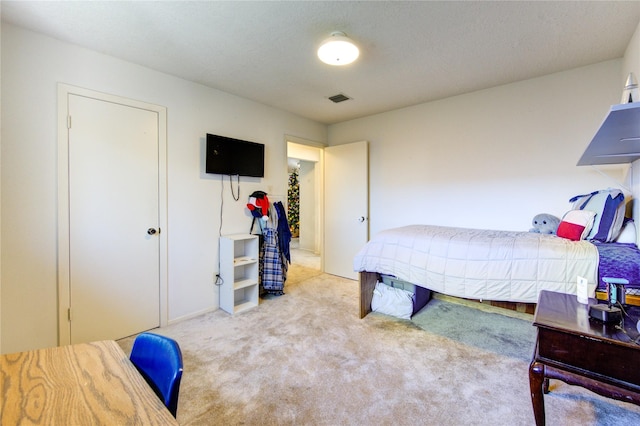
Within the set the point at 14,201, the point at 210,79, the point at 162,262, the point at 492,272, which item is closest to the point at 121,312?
the point at 162,262

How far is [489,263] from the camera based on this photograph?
2188mm

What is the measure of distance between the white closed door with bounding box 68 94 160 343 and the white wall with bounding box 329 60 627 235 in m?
2.90

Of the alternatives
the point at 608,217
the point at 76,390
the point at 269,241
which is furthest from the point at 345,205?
the point at 76,390

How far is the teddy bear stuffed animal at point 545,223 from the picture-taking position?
2.66m

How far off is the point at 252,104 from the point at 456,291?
10.2 feet

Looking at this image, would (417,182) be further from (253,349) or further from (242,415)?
(242,415)

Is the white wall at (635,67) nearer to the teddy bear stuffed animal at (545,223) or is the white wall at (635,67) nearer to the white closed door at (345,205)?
the teddy bear stuffed animal at (545,223)

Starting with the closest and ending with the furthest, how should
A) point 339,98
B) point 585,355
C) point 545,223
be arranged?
point 585,355
point 545,223
point 339,98

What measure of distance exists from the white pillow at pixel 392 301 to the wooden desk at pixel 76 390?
97.8 inches

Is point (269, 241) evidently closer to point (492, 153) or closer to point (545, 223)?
point (492, 153)

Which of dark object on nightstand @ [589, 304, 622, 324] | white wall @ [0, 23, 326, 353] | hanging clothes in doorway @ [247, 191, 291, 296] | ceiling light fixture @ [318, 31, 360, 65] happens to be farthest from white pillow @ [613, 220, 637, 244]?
white wall @ [0, 23, 326, 353]

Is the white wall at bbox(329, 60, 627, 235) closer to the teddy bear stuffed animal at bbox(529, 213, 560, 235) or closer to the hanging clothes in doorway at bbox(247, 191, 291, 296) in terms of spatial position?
the teddy bear stuffed animal at bbox(529, 213, 560, 235)

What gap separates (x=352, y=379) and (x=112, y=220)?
7.89 feet

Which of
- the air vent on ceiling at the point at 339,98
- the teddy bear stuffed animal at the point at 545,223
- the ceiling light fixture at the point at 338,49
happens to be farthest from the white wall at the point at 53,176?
the teddy bear stuffed animal at the point at 545,223
